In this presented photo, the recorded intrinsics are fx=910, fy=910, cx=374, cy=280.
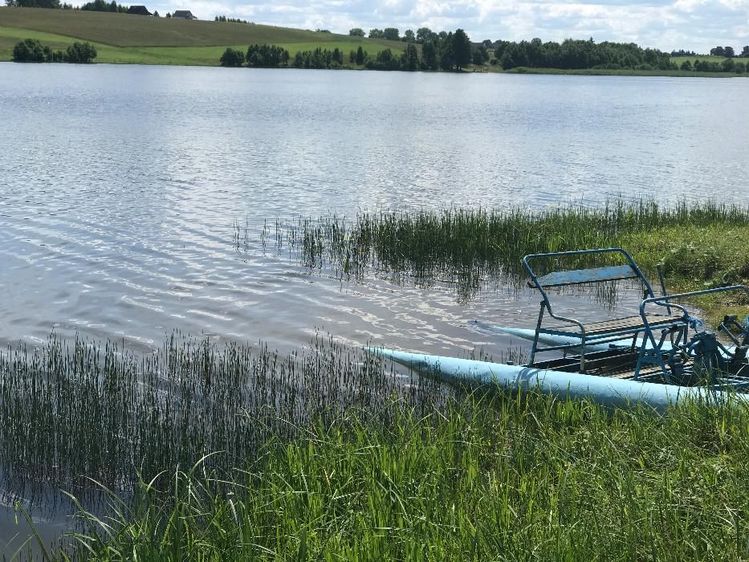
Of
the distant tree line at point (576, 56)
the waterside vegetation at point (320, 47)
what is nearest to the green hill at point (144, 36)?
the waterside vegetation at point (320, 47)

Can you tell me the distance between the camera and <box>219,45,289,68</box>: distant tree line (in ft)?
468

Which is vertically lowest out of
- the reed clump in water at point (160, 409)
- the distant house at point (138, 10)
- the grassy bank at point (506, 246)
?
the reed clump in water at point (160, 409)

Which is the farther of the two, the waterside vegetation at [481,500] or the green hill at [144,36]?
the green hill at [144,36]

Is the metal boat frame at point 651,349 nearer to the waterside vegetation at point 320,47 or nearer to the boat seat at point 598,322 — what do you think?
the boat seat at point 598,322

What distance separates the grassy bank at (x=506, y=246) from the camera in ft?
53.2

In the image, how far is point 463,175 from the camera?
33.3m

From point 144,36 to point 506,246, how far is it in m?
136

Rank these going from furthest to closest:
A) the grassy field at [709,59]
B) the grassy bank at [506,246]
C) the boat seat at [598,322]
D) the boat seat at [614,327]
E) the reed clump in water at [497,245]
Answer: the grassy field at [709,59] → the reed clump in water at [497,245] → the grassy bank at [506,246] → the boat seat at [614,327] → the boat seat at [598,322]

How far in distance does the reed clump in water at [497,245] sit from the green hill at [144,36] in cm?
11392

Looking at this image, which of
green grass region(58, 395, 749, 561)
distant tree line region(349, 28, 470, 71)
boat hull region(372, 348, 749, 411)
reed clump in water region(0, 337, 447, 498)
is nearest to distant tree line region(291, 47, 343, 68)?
distant tree line region(349, 28, 470, 71)

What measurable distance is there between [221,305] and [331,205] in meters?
10.5

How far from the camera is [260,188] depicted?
27.9m

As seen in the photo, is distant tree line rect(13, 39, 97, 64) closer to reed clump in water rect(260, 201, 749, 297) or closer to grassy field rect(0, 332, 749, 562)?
reed clump in water rect(260, 201, 749, 297)

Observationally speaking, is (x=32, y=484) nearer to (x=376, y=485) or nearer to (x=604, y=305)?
(x=376, y=485)
